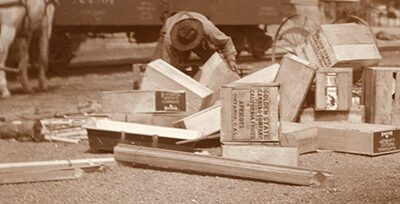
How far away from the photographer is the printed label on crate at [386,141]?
609 cm

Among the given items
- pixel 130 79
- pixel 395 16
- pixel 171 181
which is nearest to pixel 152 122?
pixel 171 181

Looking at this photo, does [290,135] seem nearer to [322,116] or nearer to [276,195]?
[322,116]

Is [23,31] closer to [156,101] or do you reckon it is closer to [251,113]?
[156,101]

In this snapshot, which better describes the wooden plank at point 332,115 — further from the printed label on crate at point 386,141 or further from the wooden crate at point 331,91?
the printed label on crate at point 386,141

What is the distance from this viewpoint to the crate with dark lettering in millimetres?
5594

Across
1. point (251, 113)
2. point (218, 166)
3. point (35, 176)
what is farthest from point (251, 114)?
point (35, 176)

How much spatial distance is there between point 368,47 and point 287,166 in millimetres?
2838

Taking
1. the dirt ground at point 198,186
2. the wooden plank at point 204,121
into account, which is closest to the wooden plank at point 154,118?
the wooden plank at point 204,121

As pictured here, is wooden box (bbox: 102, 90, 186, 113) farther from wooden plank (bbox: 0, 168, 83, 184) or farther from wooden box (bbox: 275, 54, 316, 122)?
wooden plank (bbox: 0, 168, 83, 184)

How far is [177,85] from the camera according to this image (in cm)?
689

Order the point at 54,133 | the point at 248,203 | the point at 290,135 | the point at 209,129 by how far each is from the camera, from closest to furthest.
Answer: the point at 248,203 → the point at 290,135 → the point at 209,129 → the point at 54,133

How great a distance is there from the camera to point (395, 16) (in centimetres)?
2091

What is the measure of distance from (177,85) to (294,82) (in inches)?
46.9

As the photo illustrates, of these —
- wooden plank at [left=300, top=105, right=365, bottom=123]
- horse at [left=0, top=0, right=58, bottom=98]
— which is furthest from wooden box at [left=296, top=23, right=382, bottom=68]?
horse at [left=0, top=0, right=58, bottom=98]
